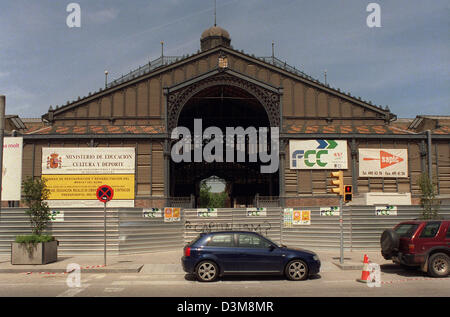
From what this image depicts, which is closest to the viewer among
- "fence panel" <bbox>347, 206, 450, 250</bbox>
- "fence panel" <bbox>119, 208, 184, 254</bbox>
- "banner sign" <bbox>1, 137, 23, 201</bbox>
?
"fence panel" <bbox>119, 208, 184, 254</bbox>

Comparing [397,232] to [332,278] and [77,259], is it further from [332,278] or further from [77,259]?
[77,259]

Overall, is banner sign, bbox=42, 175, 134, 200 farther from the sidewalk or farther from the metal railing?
the sidewalk

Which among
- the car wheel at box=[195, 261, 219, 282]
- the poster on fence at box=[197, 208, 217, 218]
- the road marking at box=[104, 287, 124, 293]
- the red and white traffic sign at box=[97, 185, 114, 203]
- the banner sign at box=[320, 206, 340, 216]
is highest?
the red and white traffic sign at box=[97, 185, 114, 203]

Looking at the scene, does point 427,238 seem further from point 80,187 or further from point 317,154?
point 80,187

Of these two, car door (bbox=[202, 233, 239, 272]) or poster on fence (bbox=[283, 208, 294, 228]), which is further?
poster on fence (bbox=[283, 208, 294, 228])

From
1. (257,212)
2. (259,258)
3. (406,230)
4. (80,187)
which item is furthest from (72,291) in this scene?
(80,187)

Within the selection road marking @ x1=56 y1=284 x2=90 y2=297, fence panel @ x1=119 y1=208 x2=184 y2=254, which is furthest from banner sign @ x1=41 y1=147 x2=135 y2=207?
road marking @ x1=56 y1=284 x2=90 y2=297

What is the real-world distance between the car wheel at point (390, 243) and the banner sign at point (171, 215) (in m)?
10.4

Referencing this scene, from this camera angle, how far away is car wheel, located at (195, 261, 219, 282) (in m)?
12.3

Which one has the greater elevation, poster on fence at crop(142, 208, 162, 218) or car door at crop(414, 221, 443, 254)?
poster on fence at crop(142, 208, 162, 218)

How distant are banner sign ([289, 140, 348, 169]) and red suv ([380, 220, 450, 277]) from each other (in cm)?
1619

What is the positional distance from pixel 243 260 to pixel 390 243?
497 centimetres

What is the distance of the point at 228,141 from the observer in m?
39.0

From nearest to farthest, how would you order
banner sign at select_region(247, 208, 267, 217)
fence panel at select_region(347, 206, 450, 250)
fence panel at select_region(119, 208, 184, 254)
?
1. fence panel at select_region(119, 208, 184, 254)
2. fence panel at select_region(347, 206, 450, 250)
3. banner sign at select_region(247, 208, 267, 217)
